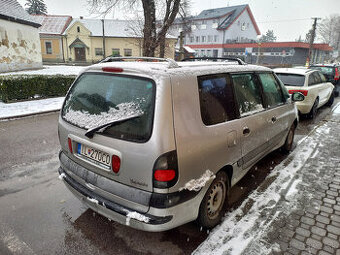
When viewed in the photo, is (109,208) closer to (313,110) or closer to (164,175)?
(164,175)

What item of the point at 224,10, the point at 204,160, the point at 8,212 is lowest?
the point at 8,212

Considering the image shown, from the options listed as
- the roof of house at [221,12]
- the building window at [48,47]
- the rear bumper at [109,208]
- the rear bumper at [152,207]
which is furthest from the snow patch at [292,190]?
the roof of house at [221,12]

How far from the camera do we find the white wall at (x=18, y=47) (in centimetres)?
1815

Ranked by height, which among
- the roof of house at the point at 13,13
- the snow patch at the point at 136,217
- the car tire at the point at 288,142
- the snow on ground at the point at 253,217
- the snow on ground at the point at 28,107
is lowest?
the snow on ground at the point at 253,217

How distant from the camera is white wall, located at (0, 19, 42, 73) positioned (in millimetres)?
18145

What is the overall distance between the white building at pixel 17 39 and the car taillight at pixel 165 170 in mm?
20579

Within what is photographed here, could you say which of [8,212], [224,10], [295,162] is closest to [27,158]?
[8,212]

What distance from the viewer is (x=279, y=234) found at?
282cm

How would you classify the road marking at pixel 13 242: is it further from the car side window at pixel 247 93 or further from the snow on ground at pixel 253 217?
the car side window at pixel 247 93

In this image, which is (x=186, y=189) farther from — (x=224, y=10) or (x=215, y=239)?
(x=224, y=10)

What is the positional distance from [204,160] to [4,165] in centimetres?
405

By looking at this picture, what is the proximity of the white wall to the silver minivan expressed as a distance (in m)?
19.6

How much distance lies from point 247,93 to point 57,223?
2.98m

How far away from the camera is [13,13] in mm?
19484
